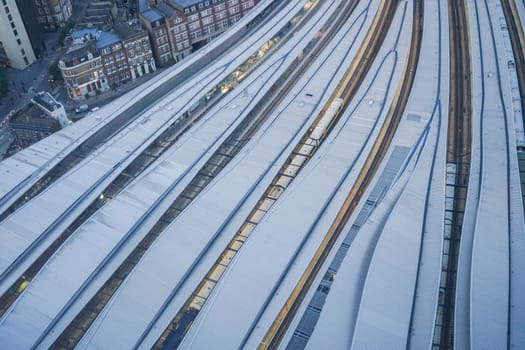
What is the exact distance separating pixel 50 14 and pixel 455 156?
84679 millimetres

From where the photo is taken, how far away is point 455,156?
6456 cm

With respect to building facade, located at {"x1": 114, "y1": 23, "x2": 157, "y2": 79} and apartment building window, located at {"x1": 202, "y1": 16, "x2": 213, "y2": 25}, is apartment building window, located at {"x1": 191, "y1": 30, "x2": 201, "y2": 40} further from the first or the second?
building facade, located at {"x1": 114, "y1": 23, "x2": 157, "y2": 79}

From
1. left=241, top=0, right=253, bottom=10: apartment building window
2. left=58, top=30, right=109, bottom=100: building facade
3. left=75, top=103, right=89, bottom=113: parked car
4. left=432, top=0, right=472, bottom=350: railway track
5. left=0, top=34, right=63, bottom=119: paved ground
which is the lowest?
left=0, top=34, right=63, bottom=119: paved ground

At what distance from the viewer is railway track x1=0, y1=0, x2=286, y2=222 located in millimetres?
64856

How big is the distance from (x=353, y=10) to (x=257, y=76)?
25655 millimetres

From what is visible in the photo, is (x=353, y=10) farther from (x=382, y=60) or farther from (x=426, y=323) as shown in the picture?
(x=426, y=323)

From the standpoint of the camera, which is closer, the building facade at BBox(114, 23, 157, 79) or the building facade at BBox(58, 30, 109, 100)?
the building facade at BBox(58, 30, 109, 100)

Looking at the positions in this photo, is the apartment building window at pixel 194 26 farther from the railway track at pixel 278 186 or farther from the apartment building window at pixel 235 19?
the railway track at pixel 278 186

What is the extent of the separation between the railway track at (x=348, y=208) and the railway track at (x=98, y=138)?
30.4 metres

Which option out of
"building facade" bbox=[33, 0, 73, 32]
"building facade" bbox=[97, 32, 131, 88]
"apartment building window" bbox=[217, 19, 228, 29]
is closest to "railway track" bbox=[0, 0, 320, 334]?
"building facade" bbox=[97, 32, 131, 88]

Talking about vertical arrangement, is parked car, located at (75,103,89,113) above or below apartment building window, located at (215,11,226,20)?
below

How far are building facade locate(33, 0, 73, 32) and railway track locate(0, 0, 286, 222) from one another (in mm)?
41302

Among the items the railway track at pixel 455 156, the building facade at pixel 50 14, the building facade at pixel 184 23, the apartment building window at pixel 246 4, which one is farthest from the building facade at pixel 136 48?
the railway track at pixel 455 156

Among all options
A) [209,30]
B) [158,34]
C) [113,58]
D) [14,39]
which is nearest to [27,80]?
[14,39]
